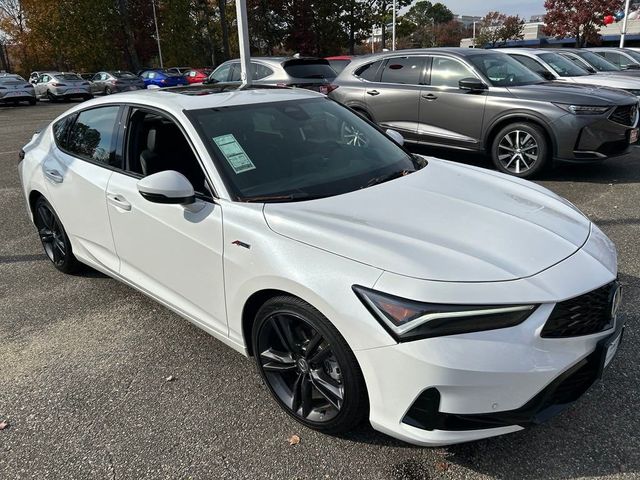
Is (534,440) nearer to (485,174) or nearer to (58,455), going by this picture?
(485,174)

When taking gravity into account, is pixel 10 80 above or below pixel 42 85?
above

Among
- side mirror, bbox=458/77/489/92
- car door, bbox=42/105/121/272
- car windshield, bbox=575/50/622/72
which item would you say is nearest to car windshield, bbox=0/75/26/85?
car windshield, bbox=575/50/622/72

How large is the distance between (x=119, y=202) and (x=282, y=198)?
1.20 meters

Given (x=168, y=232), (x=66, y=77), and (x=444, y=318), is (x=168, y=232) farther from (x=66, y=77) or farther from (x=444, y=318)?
(x=66, y=77)

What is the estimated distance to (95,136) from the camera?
3684 millimetres

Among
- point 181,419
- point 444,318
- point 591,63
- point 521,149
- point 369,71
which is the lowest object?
point 181,419

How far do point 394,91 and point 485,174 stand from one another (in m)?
4.99

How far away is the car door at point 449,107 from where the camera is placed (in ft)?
23.5

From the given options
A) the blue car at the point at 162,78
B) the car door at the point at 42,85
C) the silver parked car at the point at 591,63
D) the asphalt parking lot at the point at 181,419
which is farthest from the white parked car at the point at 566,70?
the car door at the point at 42,85

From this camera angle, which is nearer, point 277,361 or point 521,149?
point 277,361

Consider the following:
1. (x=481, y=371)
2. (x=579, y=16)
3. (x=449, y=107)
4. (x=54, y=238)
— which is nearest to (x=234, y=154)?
(x=481, y=371)

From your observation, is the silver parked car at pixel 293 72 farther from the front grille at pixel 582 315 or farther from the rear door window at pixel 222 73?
the front grille at pixel 582 315

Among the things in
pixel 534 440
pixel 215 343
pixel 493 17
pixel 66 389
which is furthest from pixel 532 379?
pixel 493 17

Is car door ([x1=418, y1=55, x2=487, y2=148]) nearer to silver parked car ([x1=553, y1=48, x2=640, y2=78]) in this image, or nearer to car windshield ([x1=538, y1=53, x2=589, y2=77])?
car windshield ([x1=538, y1=53, x2=589, y2=77])
